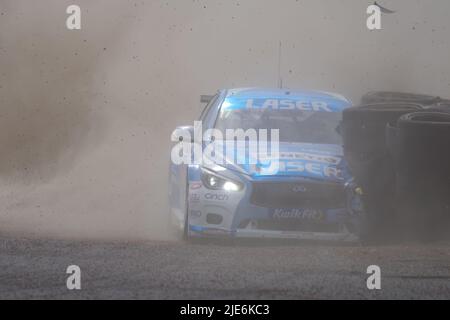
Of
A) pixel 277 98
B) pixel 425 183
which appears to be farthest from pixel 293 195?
pixel 277 98

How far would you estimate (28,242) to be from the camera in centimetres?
859

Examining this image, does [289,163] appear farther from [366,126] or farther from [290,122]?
→ [366,126]

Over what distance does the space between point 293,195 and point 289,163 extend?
32cm

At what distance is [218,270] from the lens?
23.7ft

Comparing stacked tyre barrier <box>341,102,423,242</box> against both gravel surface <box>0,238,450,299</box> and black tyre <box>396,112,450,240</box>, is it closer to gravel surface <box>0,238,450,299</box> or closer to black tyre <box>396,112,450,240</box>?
black tyre <box>396,112,450,240</box>

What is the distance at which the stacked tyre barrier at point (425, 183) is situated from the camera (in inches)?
358

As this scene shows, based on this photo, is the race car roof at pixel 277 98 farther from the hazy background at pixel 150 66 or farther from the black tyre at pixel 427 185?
the hazy background at pixel 150 66

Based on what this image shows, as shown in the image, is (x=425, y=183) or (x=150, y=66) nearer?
(x=425, y=183)

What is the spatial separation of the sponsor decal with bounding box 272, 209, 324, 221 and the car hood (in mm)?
282

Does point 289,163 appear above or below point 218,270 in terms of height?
above

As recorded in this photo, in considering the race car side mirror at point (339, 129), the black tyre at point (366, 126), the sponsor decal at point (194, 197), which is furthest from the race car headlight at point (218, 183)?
the race car side mirror at point (339, 129)

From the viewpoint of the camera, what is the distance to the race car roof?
10023 millimetres
